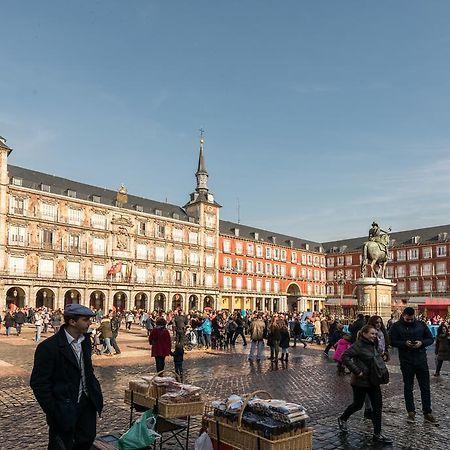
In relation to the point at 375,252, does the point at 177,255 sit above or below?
above

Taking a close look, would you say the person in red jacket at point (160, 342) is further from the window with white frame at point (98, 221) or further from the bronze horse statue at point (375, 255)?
the window with white frame at point (98, 221)

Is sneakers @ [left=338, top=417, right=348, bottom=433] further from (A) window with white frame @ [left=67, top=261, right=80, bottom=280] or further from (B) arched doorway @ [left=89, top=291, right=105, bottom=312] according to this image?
(B) arched doorway @ [left=89, top=291, right=105, bottom=312]

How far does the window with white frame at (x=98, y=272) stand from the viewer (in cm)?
5253

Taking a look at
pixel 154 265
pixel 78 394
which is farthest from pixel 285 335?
pixel 154 265

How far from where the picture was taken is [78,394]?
414cm

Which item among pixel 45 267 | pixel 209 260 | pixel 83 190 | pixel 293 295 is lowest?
pixel 293 295

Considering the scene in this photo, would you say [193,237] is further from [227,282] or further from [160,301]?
[160,301]

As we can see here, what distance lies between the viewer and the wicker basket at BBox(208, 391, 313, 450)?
416cm

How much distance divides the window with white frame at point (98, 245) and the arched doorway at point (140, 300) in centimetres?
708

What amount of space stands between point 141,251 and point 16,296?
1470 cm

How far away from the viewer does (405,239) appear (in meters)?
75.9

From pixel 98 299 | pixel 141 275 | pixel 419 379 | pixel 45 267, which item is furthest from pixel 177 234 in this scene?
pixel 419 379

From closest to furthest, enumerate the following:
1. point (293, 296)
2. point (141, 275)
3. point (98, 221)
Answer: point (98, 221) < point (141, 275) < point (293, 296)

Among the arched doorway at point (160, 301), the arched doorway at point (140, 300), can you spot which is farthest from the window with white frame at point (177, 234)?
the arched doorway at point (140, 300)
